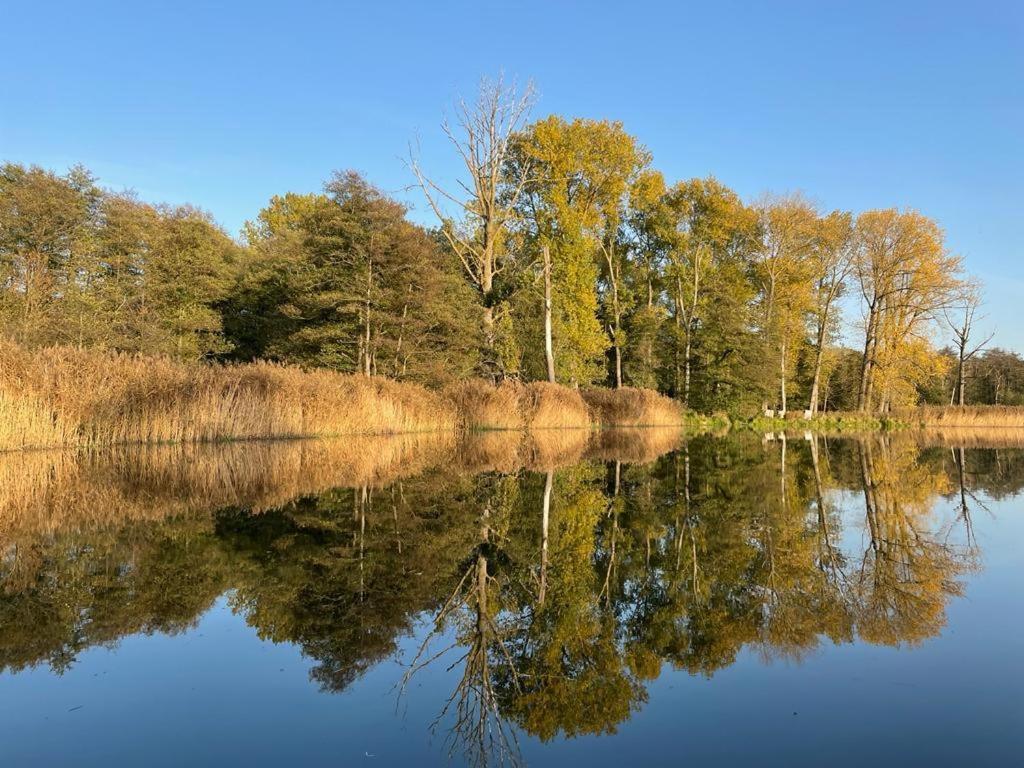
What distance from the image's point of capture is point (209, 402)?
45.5 ft

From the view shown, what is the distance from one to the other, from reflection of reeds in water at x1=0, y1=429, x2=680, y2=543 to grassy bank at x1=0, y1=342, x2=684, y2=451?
19.3 inches

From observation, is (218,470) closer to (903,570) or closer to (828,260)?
(903,570)

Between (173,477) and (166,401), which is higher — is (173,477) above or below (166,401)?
below

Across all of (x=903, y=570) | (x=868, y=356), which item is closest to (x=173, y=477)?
(x=903, y=570)

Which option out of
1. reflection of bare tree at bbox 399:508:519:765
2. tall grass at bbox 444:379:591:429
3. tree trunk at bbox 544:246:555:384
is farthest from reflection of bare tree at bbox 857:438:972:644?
tree trunk at bbox 544:246:555:384

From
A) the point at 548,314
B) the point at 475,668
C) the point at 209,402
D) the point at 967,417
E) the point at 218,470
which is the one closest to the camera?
the point at 475,668

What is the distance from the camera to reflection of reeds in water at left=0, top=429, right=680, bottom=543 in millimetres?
6914

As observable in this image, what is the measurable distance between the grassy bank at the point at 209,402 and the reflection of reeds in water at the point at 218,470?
490 mm

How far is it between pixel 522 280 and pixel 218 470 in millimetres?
19719

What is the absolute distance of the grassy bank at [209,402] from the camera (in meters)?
11.2

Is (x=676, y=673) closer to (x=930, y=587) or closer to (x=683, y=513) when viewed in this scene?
(x=930, y=587)

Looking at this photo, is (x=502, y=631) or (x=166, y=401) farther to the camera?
(x=166, y=401)

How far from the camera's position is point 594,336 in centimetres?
2962

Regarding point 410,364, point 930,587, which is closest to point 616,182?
point 410,364
